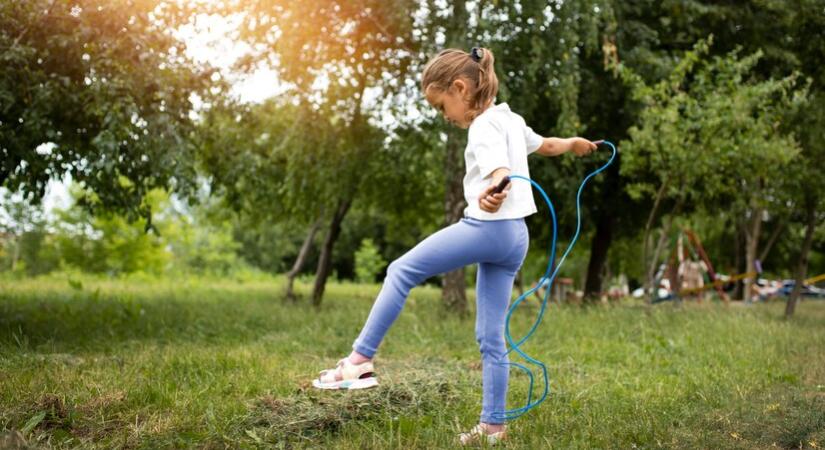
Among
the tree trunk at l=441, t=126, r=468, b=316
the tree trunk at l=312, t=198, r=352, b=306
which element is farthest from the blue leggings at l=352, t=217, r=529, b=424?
the tree trunk at l=312, t=198, r=352, b=306

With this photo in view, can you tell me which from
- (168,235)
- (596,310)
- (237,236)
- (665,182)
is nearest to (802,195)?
(665,182)

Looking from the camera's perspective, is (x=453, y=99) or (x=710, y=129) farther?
(x=710, y=129)

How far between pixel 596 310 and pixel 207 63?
6966 millimetres

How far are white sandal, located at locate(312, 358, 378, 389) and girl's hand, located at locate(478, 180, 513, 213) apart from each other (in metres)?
0.94

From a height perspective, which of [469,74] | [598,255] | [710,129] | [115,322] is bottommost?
[115,322]

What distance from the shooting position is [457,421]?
4066 mm

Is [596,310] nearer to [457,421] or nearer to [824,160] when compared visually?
[824,160]

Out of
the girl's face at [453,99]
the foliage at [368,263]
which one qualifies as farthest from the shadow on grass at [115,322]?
the foliage at [368,263]

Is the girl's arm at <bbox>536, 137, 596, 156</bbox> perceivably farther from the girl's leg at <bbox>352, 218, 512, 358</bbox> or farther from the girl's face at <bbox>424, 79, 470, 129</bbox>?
the girl's leg at <bbox>352, 218, 512, 358</bbox>

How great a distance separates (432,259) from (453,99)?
787mm

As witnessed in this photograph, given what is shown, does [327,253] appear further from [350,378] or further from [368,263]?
[368,263]

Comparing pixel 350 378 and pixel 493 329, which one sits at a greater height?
pixel 493 329

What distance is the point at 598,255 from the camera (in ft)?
60.3

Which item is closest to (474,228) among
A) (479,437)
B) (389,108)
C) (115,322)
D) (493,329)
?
(493,329)
